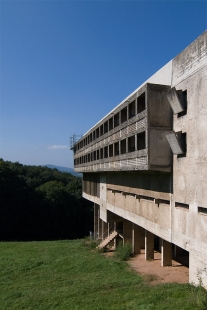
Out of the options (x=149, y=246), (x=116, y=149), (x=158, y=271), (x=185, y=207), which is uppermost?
(x=116, y=149)

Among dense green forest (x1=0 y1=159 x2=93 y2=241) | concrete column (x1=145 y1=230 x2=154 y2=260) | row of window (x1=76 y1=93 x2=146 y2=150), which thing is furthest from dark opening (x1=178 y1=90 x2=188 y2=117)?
dense green forest (x1=0 y1=159 x2=93 y2=241)

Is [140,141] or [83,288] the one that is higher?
[140,141]

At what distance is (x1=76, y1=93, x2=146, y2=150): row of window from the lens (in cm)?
1218

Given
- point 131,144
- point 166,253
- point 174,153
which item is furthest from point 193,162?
point 166,253

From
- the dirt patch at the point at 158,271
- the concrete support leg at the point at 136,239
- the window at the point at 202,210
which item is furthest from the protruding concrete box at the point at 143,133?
the dirt patch at the point at 158,271

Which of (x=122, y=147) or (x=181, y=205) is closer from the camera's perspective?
(x=181, y=205)

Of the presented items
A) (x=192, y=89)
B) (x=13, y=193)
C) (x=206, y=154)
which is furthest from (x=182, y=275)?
(x=13, y=193)

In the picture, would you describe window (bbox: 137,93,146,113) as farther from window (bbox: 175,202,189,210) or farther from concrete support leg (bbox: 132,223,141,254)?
concrete support leg (bbox: 132,223,141,254)

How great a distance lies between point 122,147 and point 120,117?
5.26 feet

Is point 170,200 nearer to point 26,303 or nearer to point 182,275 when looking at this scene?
point 182,275

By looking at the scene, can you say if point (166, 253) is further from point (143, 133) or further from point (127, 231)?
point (143, 133)

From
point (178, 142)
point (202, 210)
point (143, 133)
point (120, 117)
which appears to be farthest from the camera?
point (120, 117)

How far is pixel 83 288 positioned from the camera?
11125 mm

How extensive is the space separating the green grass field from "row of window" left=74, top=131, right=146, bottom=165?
18.9ft
